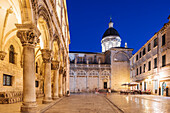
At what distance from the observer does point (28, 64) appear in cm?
827

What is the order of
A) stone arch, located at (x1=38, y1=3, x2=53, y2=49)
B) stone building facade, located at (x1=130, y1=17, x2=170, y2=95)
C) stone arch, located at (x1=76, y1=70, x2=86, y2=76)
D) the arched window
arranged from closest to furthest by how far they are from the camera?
stone arch, located at (x1=38, y1=3, x2=53, y2=49) → the arched window → stone building facade, located at (x1=130, y1=17, x2=170, y2=95) → stone arch, located at (x1=76, y1=70, x2=86, y2=76)

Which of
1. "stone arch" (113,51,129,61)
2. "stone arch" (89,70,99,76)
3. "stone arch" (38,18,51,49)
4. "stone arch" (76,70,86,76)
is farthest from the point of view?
"stone arch" (113,51,129,61)

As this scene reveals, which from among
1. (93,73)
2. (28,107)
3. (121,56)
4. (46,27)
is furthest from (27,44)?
(121,56)

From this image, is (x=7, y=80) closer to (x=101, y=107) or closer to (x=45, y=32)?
(x=45, y=32)

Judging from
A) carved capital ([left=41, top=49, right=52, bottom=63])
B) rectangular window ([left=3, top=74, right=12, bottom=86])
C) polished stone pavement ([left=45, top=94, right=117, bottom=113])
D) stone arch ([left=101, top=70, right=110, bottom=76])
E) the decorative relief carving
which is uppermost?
the decorative relief carving

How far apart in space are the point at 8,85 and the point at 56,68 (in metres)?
5.11

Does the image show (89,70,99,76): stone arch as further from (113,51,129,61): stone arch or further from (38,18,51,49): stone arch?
(38,18,51,49): stone arch

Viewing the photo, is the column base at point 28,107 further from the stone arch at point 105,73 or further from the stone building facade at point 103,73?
the stone arch at point 105,73

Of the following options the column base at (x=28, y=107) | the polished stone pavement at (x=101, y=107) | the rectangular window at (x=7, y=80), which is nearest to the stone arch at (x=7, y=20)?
the rectangular window at (x=7, y=80)

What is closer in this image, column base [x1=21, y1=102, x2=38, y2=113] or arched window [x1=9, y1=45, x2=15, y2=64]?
column base [x1=21, y1=102, x2=38, y2=113]

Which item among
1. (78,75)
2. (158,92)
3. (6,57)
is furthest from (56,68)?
(78,75)

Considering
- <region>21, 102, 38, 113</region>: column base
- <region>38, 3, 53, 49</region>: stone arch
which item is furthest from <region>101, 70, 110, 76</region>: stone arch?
<region>21, 102, 38, 113</region>: column base

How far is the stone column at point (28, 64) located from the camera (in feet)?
26.6

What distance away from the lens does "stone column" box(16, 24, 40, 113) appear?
812 centimetres
